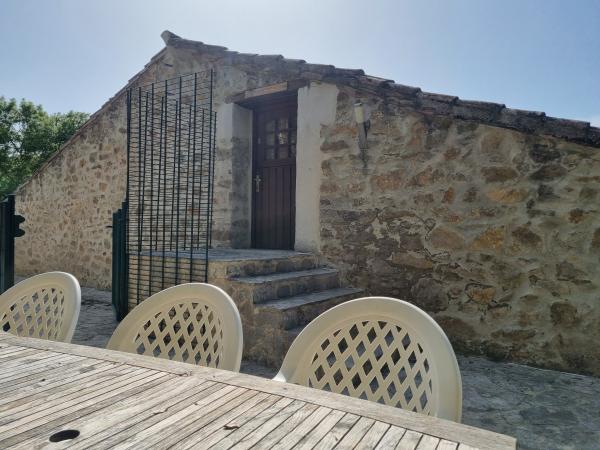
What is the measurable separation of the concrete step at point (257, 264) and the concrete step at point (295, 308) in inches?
17.1

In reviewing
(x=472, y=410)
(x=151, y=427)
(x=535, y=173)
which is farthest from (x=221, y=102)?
(x=151, y=427)

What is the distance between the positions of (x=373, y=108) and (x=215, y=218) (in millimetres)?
2668

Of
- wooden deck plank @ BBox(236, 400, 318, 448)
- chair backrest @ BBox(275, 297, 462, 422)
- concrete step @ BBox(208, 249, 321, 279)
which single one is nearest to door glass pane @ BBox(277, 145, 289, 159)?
concrete step @ BBox(208, 249, 321, 279)

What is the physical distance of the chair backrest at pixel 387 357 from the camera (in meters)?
1.20

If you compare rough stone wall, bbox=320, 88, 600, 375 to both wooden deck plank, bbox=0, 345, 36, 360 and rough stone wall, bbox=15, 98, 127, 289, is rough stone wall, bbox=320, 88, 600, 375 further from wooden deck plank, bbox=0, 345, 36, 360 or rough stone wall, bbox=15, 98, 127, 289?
rough stone wall, bbox=15, 98, 127, 289

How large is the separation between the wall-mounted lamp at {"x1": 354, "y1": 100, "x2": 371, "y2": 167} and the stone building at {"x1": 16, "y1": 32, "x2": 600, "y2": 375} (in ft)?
0.09

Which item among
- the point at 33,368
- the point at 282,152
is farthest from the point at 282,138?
the point at 33,368

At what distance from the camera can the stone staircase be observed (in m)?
3.32

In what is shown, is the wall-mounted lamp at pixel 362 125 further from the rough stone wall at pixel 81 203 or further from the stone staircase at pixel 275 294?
the rough stone wall at pixel 81 203

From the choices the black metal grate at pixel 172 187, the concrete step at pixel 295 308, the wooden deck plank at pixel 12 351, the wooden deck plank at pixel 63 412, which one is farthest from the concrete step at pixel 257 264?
the wooden deck plank at pixel 63 412

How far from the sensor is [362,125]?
4.25 meters

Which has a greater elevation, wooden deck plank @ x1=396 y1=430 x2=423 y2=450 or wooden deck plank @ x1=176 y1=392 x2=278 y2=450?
wooden deck plank @ x1=396 y1=430 x2=423 y2=450

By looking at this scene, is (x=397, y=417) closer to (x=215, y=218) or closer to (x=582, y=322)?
(x=582, y=322)

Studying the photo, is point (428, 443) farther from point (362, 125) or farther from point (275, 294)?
point (362, 125)
